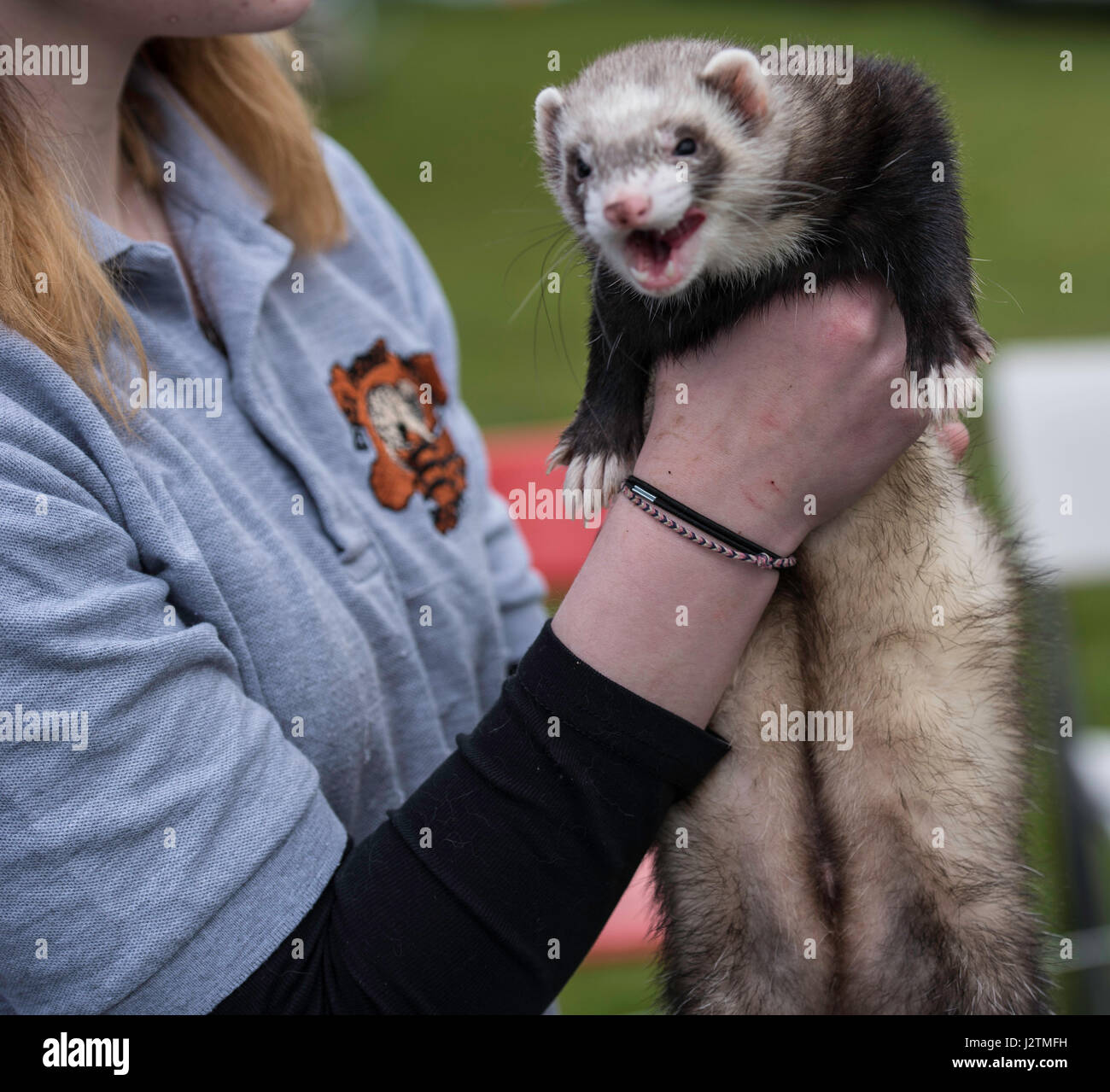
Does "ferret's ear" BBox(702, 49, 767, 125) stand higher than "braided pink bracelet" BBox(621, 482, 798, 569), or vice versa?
"ferret's ear" BBox(702, 49, 767, 125)

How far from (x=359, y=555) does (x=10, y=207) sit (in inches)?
14.8

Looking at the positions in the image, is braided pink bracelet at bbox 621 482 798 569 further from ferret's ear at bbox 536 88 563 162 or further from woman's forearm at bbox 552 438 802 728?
ferret's ear at bbox 536 88 563 162

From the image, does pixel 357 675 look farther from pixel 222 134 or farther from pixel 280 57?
pixel 280 57

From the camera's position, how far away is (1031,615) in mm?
1146

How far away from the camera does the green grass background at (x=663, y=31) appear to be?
4.91 meters

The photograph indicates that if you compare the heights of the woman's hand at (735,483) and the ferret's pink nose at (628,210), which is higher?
the ferret's pink nose at (628,210)

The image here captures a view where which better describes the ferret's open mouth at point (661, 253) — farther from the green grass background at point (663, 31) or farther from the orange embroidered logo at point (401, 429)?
the green grass background at point (663, 31)

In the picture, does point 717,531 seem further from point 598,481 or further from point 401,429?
point 401,429

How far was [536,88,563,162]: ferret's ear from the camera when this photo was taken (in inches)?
38.6

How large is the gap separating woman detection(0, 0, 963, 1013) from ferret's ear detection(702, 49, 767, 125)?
0.52 ft

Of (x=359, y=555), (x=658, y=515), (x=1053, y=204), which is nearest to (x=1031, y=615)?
(x=658, y=515)

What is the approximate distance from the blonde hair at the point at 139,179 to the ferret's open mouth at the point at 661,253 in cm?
39

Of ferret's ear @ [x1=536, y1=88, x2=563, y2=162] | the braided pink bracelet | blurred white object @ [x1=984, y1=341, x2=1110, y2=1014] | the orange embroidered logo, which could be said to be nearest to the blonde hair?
the orange embroidered logo

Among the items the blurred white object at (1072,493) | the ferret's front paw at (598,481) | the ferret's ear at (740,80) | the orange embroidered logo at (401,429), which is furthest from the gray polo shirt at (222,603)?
the blurred white object at (1072,493)
